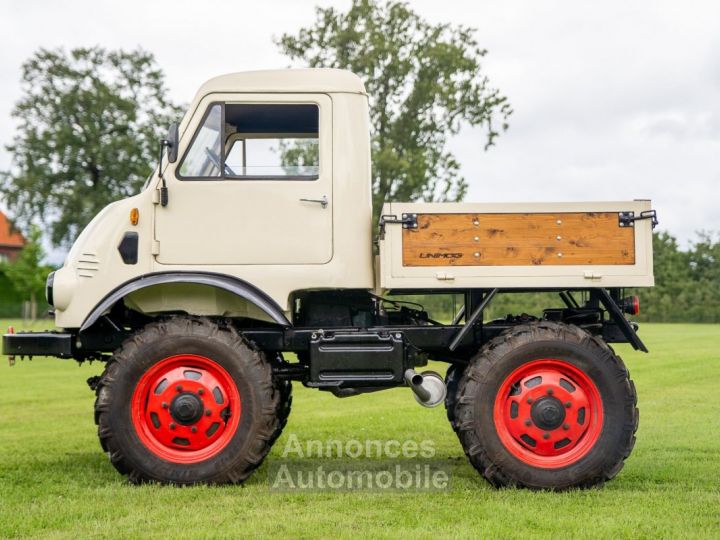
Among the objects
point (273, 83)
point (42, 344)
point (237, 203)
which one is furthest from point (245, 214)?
point (42, 344)

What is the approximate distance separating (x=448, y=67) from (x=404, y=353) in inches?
1380

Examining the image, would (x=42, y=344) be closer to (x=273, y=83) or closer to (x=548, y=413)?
(x=273, y=83)

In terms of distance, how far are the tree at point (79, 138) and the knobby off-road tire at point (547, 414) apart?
3841cm

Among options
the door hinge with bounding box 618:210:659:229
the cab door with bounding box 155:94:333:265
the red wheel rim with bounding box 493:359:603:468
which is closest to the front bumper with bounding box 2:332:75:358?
the cab door with bounding box 155:94:333:265

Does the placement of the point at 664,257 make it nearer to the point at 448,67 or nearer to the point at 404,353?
the point at 448,67

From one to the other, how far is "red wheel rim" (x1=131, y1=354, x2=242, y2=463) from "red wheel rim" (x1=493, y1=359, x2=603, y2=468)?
1907 millimetres

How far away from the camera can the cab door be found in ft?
23.4

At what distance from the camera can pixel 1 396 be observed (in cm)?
1527

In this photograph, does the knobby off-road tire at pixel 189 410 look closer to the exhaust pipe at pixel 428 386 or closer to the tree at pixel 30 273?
the exhaust pipe at pixel 428 386

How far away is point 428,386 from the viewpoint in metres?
6.80

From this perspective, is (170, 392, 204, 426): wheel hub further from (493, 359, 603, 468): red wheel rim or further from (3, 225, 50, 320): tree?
(3, 225, 50, 320): tree

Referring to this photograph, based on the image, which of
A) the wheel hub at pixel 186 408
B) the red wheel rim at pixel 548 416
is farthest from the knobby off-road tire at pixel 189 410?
the red wheel rim at pixel 548 416

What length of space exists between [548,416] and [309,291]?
1.96 meters

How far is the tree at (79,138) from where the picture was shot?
44.9 m
